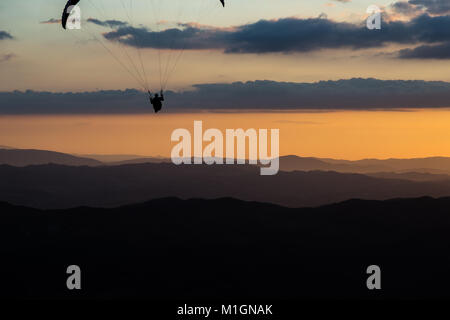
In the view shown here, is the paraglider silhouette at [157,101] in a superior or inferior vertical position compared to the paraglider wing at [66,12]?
inferior

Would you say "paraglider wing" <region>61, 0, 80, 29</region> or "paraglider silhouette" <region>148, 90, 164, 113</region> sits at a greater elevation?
"paraglider wing" <region>61, 0, 80, 29</region>
